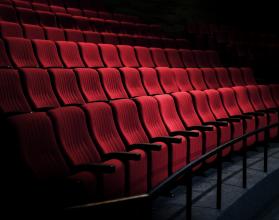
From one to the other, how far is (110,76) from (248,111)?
0.35 metres

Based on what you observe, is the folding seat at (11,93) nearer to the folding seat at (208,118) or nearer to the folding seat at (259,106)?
the folding seat at (208,118)

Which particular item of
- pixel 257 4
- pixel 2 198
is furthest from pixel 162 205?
pixel 257 4

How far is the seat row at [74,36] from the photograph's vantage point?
2.60 feet

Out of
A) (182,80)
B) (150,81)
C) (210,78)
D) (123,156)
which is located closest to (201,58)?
(210,78)

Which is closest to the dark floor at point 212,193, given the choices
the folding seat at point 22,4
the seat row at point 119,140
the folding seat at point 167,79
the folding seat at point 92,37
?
the seat row at point 119,140

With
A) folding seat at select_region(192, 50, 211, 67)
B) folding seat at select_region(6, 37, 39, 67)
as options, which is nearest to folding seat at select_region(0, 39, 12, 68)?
folding seat at select_region(6, 37, 39, 67)

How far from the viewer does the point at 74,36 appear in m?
0.93

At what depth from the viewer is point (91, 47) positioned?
2.72 ft

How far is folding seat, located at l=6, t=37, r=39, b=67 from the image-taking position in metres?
0.68

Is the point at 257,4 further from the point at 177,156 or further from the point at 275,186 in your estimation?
the point at 177,156

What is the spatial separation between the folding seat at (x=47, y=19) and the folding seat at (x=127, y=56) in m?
0.23

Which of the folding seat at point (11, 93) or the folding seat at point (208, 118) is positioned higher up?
the folding seat at point (11, 93)

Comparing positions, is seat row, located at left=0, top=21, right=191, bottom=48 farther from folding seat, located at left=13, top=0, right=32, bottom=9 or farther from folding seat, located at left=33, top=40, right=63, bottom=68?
folding seat, located at left=13, top=0, right=32, bottom=9

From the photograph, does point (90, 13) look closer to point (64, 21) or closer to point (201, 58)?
point (64, 21)
